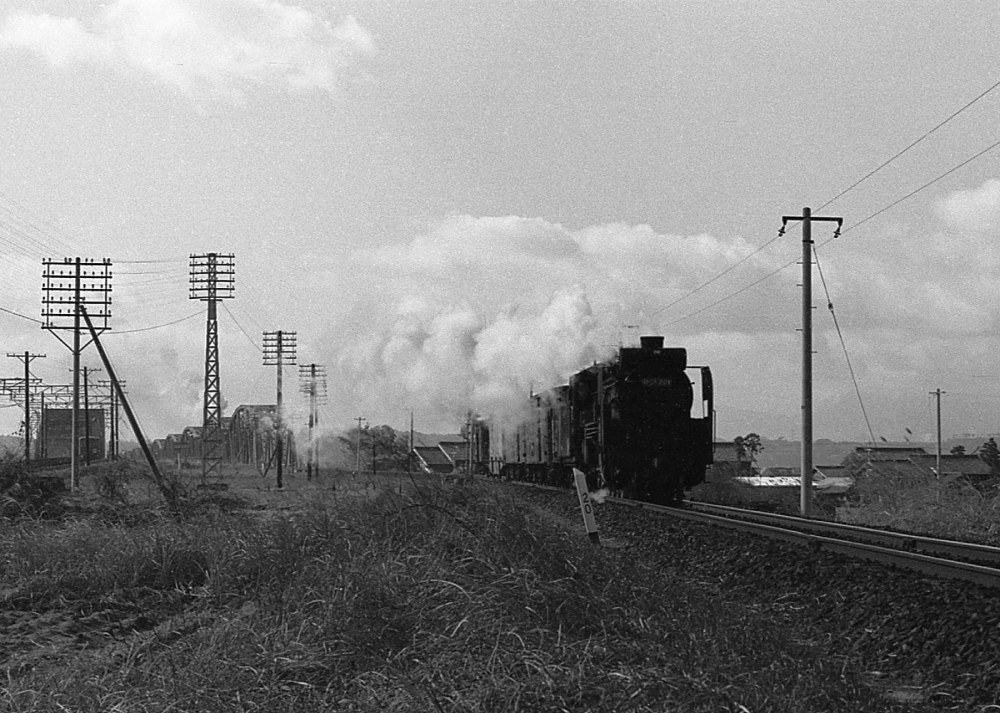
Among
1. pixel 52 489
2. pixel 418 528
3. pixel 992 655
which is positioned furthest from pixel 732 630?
pixel 52 489

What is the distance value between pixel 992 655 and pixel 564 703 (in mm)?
3603

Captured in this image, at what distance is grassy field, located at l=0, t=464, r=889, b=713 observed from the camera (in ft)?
21.5

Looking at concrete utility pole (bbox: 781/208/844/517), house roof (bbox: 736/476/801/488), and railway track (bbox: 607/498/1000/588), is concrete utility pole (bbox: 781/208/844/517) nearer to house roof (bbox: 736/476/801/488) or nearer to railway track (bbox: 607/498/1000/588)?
railway track (bbox: 607/498/1000/588)

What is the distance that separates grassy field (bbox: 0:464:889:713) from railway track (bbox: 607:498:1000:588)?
2.16m

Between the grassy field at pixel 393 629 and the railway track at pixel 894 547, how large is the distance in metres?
2.16

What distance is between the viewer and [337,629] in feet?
26.5

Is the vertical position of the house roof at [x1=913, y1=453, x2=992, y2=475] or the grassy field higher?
the grassy field

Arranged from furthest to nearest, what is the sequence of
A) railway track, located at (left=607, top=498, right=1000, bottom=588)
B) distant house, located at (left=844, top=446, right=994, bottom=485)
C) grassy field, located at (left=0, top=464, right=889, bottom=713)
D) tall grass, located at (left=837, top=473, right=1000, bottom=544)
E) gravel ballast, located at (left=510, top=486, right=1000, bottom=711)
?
distant house, located at (left=844, top=446, right=994, bottom=485)
tall grass, located at (left=837, top=473, right=1000, bottom=544)
railway track, located at (left=607, top=498, right=1000, bottom=588)
gravel ballast, located at (left=510, top=486, right=1000, bottom=711)
grassy field, located at (left=0, top=464, right=889, bottom=713)

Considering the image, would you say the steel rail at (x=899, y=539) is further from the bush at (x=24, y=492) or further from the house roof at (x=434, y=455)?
the house roof at (x=434, y=455)

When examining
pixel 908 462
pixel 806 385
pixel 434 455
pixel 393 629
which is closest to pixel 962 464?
pixel 908 462

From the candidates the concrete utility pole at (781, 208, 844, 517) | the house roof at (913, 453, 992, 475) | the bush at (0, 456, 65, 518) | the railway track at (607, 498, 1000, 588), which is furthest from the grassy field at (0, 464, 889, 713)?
the house roof at (913, 453, 992, 475)

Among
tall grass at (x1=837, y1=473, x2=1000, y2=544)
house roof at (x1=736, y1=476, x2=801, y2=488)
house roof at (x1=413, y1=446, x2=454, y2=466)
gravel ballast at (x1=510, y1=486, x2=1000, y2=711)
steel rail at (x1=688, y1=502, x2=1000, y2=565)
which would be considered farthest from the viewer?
house roof at (x1=413, y1=446, x2=454, y2=466)

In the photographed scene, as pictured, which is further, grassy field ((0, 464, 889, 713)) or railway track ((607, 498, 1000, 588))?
railway track ((607, 498, 1000, 588))

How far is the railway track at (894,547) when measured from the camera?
11.4m
